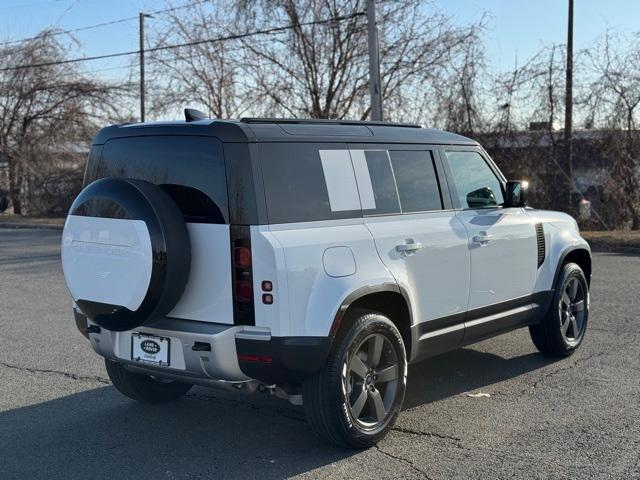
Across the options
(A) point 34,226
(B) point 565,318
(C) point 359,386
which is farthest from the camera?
(A) point 34,226

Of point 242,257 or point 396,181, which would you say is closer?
point 242,257

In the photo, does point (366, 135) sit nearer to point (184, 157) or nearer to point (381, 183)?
point (381, 183)

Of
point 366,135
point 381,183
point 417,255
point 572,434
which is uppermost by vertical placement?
point 366,135

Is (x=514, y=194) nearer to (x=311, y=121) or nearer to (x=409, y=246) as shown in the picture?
(x=409, y=246)

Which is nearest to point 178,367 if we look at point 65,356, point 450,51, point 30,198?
point 65,356

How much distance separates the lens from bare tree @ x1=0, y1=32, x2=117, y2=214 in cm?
3066

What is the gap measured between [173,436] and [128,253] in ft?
4.48

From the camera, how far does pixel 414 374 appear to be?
20.6 feet

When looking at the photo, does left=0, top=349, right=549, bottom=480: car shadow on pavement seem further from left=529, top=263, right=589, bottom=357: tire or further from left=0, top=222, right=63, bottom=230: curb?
left=0, top=222, right=63, bottom=230: curb

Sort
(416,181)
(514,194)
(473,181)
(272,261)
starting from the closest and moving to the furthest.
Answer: (272,261) → (416,181) → (473,181) → (514,194)

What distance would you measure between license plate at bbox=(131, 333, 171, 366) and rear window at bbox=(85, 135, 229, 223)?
0.74 meters

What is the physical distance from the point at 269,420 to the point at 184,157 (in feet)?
6.26

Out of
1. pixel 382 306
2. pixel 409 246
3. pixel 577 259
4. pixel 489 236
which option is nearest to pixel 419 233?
pixel 409 246

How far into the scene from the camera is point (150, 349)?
4566mm
